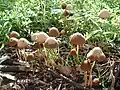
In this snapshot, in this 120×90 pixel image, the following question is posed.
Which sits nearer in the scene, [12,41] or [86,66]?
[86,66]

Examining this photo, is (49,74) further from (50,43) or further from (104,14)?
(104,14)

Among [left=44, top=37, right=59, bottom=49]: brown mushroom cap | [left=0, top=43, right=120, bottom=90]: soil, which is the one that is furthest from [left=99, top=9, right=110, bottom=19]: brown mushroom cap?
[left=44, top=37, right=59, bottom=49]: brown mushroom cap

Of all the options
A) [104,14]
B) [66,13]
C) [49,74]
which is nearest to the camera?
[49,74]

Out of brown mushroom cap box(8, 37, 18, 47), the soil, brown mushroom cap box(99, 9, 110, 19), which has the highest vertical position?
brown mushroom cap box(99, 9, 110, 19)

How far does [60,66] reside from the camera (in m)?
1.44

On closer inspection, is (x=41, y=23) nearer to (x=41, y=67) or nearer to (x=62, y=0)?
(x=62, y=0)

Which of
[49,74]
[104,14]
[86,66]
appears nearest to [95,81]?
[86,66]

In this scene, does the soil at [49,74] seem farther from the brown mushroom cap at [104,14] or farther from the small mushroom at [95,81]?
the brown mushroom cap at [104,14]

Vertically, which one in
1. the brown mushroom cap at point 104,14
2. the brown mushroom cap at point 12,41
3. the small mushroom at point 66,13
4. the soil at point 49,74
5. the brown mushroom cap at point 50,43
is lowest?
the soil at point 49,74

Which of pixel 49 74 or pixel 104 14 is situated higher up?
pixel 104 14

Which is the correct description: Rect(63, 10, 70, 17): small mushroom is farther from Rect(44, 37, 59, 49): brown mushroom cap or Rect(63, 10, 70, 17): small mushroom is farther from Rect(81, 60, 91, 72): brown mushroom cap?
Rect(81, 60, 91, 72): brown mushroom cap

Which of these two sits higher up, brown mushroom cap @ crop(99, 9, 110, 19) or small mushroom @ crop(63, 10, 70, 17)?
brown mushroom cap @ crop(99, 9, 110, 19)

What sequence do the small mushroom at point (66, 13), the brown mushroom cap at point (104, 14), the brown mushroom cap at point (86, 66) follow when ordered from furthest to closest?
the small mushroom at point (66, 13) → the brown mushroom cap at point (104, 14) → the brown mushroom cap at point (86, 66)

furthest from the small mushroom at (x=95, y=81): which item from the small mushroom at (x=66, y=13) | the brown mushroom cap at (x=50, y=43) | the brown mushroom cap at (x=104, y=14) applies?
the small mushroom at (x=66, y=13)
